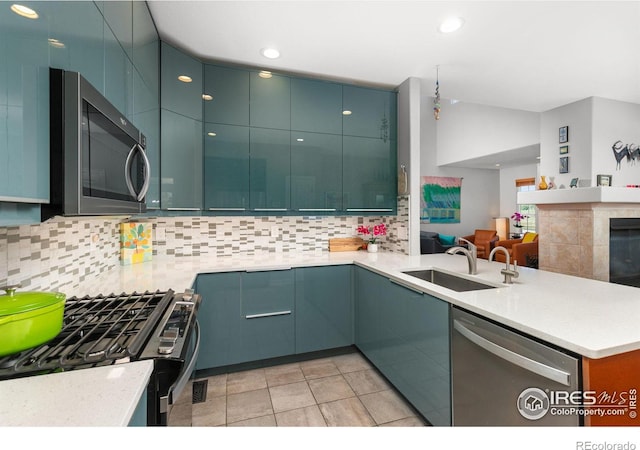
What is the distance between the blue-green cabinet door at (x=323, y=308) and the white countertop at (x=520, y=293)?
0.11 meters

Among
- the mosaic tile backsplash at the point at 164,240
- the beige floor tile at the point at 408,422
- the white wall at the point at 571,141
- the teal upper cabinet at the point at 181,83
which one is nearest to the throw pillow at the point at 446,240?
A: the white wall at the point at 571,141

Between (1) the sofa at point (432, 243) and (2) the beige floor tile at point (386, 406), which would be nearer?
(2) the beige floor tile at point (386, 406)

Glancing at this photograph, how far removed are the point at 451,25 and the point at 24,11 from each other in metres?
2.10

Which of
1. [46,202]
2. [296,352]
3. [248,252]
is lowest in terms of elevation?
[296,352]

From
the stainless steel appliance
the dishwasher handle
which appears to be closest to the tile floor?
the dishwasher handle

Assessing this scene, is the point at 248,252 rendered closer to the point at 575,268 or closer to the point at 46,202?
the point at 46,202

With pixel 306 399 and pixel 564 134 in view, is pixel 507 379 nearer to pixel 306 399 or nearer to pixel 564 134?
pixel 306 399

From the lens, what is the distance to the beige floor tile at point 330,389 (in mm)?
1945

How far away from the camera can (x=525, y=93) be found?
3012 mm

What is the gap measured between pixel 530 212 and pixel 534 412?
7668 mm

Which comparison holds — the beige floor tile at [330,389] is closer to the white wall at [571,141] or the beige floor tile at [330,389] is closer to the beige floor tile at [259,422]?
the beige floor tile at [259,422]

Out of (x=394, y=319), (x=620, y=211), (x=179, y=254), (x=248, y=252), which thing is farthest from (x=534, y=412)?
(x=620, y=211)

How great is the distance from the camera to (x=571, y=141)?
3.39 meters
